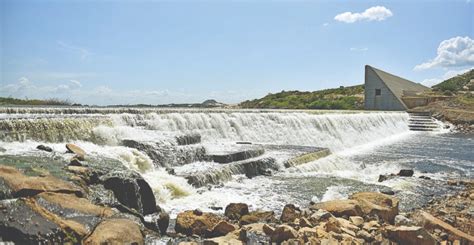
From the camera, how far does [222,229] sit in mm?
5891

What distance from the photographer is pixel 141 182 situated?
689 centimetres

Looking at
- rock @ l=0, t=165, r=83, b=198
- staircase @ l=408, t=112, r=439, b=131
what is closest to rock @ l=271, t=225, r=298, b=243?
rock @ l=0, t=165, r=83, b=198

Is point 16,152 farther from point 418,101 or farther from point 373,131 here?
point 418,101

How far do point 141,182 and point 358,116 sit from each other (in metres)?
21.6

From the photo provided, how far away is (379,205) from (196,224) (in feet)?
12.0

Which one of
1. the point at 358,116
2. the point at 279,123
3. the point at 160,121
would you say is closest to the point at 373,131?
the point at 358,116

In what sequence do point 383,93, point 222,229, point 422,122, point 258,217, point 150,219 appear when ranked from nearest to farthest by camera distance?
point 222,229, point 150,219, point 258,217, point 422,122, point 383,93

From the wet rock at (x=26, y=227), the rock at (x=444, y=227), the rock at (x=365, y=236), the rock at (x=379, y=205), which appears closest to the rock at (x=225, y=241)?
the wet rock at (x=26, y=227)

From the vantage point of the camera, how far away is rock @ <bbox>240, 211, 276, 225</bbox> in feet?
21.7

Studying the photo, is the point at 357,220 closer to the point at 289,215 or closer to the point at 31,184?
the point at 289,215

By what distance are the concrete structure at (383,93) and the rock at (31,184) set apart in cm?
4116

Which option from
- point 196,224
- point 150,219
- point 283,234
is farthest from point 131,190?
point 283,234

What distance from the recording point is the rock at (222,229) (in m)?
5.86

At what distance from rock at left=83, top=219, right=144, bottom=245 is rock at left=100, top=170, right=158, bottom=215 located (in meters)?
1.42
